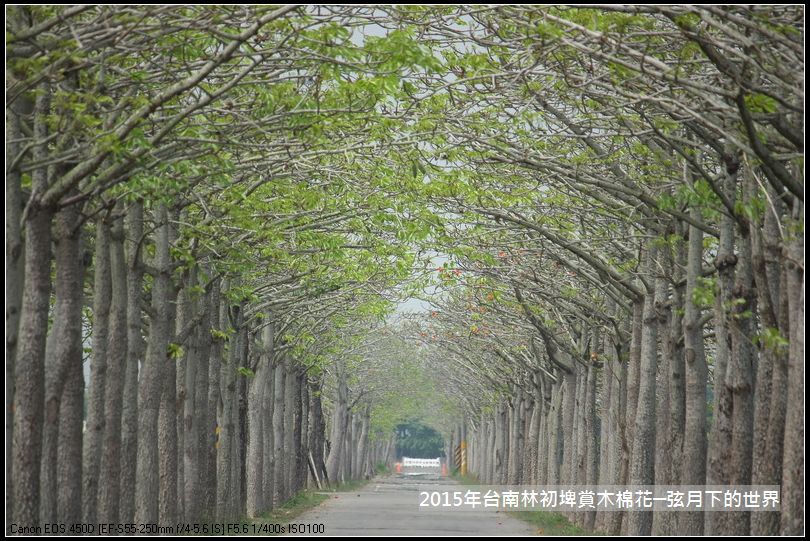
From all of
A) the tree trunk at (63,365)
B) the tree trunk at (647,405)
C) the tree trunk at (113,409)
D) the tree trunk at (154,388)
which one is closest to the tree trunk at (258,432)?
the tree trunk at (154,388)

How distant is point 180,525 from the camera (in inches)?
882

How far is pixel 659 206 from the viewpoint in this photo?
17.4 m

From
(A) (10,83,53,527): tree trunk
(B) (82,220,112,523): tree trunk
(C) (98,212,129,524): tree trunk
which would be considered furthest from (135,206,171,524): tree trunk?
(A) (10,83,53,527): tree trunk

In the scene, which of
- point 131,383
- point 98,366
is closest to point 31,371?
point 98,366

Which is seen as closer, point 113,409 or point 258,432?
point 113,409

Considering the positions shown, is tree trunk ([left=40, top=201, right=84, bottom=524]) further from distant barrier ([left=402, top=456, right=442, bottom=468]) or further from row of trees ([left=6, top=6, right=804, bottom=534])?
distant barrier ([left=402, top=456, right=442, bottom=468])

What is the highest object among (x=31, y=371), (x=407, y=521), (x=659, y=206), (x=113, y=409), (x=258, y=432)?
(x=659, y=206)

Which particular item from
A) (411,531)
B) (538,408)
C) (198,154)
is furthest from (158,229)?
(538,408)

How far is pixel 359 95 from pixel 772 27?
673 centimetres

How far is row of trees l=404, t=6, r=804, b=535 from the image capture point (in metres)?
13.9

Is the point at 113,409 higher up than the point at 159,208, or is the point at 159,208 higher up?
the point at 159,208

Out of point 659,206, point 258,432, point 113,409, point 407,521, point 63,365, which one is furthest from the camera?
point 258,432

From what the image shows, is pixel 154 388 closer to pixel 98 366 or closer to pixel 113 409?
pixel 113 409

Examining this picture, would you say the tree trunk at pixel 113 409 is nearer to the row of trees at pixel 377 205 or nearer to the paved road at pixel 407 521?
the row of trees at pixel 377 205
